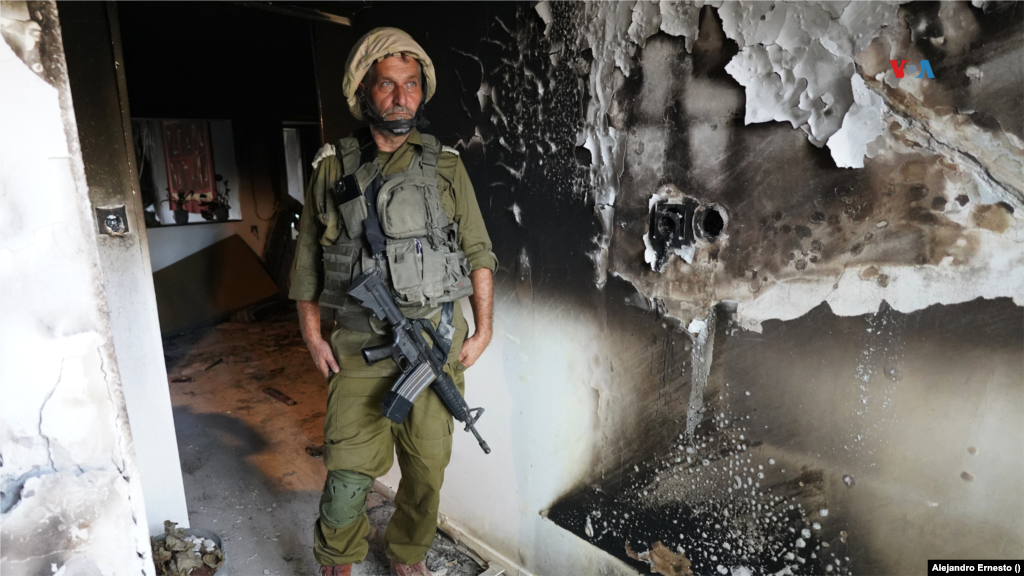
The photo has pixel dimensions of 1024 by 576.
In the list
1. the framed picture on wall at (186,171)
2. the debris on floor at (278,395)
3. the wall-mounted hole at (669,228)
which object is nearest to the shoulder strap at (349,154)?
the wall-mounted hole at (669,228)

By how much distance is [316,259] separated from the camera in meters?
1.62

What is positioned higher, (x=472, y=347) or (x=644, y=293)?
(x=644, y=293)

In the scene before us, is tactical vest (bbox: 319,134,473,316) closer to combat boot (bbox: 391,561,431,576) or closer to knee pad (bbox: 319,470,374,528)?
knee pad (bbox: 319,470,374,528)

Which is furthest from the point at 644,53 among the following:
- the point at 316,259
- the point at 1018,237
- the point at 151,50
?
the point at 151,50

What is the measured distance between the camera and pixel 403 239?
1452 millimetres

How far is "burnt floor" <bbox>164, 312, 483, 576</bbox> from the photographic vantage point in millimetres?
1977

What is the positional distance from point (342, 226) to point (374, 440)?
62 centimetres

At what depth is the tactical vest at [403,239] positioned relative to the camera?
1438mm

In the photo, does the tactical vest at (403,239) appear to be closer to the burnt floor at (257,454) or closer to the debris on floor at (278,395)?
the burnt floor at (257,454)

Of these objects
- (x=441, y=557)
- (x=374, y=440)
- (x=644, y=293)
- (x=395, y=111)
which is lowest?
(x=441, y=557)

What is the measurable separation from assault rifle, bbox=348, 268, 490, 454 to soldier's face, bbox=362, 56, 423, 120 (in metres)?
0.42

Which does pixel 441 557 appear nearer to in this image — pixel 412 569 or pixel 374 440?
pixel 412 569

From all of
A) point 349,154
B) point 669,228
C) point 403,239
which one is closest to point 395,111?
point 349,154

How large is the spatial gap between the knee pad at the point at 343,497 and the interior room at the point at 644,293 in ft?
0.15
